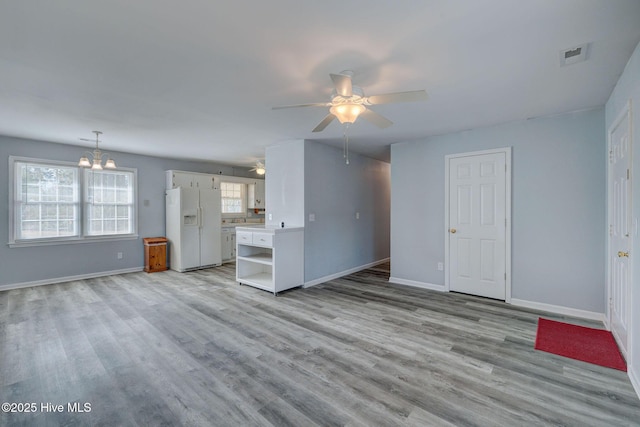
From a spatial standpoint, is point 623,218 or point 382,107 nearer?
point 623,218

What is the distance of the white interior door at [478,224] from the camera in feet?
13.0

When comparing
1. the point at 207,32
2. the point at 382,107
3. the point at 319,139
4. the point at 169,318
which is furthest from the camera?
the point at 319,139

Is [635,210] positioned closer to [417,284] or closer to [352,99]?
[352,99]

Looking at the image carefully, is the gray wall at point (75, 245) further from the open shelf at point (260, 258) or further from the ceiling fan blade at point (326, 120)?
the ceiling fan blade at point (326, 120)

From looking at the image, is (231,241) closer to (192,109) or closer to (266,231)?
(266,231)

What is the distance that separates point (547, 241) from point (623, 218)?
3.57ft

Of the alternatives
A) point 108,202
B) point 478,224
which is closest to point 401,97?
point 478,224

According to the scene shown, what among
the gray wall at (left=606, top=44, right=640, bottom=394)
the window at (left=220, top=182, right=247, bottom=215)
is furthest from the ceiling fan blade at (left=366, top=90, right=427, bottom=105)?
the window at (left=220, top=182, right=247, bottom=215)

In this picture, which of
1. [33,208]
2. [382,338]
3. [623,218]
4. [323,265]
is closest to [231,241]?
[323,265]

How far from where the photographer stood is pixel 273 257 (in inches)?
170

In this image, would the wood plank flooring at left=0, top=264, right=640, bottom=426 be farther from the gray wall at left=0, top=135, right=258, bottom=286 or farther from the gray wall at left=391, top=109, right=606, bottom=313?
the gray wall at left=0, top=135, right=258, bottom=286

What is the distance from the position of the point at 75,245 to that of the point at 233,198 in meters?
3.48

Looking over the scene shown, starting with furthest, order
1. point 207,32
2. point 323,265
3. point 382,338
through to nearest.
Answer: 1. point 323,265
2. point 382,338
3. point 207,32

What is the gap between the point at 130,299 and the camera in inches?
163
